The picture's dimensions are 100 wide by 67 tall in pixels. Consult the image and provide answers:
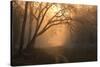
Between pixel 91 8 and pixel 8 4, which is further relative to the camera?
pixel 91 8

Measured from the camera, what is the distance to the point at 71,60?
2711mm

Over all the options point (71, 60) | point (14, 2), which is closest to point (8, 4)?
point (14, 2)

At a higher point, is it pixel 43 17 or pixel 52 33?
pixel 43 17

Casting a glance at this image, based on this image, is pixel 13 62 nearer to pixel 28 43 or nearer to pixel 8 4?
pixel 28 43

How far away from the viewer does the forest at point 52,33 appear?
2.50 m

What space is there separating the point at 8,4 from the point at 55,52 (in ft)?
3.05

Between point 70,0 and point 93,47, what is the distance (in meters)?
0.79

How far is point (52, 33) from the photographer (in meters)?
2.64

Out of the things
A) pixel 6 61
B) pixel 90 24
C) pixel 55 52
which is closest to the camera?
pixel 6 61

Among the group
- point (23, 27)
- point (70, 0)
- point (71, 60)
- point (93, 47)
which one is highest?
point (70, 0)

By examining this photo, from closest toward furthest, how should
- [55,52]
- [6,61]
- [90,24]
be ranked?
[6,61] → [55,52] → [90,24]

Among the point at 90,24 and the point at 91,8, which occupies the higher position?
the point at 91,8

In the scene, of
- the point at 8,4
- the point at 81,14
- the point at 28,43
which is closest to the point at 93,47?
the point at 81,14

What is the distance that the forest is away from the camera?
8.19ft
